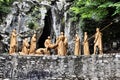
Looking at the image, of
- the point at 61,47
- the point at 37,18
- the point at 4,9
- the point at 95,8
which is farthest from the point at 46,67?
the point at 4,9

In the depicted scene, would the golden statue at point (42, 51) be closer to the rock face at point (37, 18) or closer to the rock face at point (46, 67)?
the rock face at point (46, 67)

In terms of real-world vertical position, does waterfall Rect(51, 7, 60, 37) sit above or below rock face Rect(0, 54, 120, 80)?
above

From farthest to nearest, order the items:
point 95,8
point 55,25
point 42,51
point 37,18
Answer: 1. point 37,18
2. point 55,25
3. point 95,8
4. point 42,51

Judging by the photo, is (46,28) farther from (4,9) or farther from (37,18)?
(4,9)

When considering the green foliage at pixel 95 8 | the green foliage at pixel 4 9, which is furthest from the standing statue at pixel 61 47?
the green foliage at pixel 4 9

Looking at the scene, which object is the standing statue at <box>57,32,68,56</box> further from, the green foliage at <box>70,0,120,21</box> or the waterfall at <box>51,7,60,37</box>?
the waterfall at <box>51,7,60,37</box>

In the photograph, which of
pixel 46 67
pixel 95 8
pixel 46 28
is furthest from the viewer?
pixel 46 28

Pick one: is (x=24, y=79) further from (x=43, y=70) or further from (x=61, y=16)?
(x=61, y=16)

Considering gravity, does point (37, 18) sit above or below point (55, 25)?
above

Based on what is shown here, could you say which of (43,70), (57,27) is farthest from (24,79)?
(57,27)

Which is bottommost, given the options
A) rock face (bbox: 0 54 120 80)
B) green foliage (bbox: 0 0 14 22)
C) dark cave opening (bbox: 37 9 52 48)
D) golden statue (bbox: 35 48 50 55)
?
rock face (bbox: 0 54 120 80)

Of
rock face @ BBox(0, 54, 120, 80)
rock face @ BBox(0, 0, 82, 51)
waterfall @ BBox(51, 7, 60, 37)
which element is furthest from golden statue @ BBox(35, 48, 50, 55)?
waterfall @ BBox(51, 7, 60, 37)

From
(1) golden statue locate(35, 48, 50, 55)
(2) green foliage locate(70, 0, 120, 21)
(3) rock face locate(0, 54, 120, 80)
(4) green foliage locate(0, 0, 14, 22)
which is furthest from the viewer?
(4) green foliage locate(0, 0, 14, 22)

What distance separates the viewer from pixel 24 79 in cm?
1578
